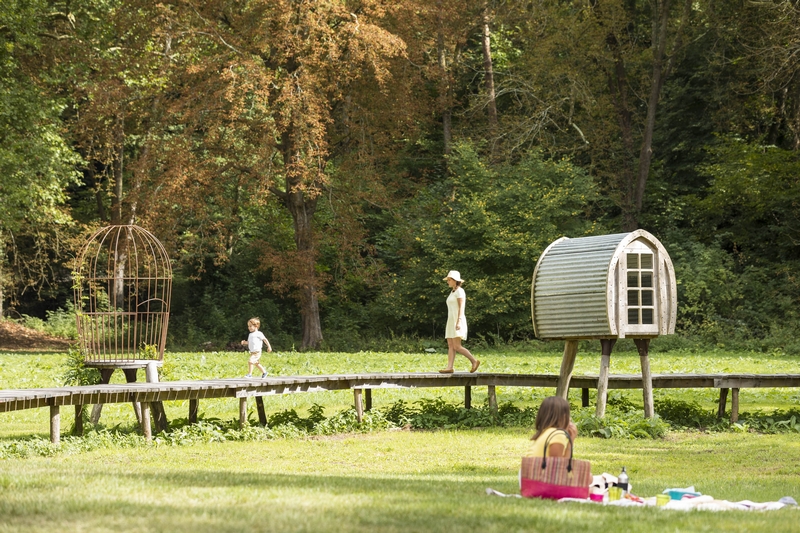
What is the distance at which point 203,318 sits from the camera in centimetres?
4153

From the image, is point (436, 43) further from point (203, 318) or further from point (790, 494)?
point (790, 494)

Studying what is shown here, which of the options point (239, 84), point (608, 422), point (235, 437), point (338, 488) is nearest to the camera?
point (338, 488)

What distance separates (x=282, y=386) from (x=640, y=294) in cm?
540

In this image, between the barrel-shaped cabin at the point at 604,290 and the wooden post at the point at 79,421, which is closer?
the wooden post at the point at 79,421

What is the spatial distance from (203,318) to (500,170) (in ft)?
45.2

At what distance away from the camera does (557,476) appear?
8227 mm

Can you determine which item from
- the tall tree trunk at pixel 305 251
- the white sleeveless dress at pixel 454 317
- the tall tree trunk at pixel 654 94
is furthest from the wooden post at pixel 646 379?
the tall tree trunk at pixel 654 94

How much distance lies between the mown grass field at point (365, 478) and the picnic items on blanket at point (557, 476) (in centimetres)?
40

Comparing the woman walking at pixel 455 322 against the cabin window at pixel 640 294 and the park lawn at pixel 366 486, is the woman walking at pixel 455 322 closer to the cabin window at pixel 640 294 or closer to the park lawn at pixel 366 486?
the park lawn at pixel 366 486

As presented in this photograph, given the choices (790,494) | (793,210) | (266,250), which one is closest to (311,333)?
(266,250)

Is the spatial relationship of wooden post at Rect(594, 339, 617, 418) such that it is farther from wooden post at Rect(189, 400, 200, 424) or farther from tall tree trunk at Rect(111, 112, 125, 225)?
tall tree trunk at Rect(111, 112, 125, 225)

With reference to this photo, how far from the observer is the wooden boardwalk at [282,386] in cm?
1216

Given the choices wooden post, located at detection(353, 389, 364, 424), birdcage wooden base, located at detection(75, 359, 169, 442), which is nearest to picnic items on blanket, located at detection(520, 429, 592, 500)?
birdcage wooden base, located at detection(75, 359, 169, 442)

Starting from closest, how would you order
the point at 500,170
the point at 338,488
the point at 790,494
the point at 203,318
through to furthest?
the point at 338,488 < the point at 790,494 < the point at 500,170 < the point at 203,318
